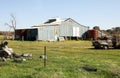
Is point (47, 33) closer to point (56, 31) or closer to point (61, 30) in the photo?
point (56, 31)

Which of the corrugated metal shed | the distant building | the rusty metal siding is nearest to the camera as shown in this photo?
the rusty metal siding

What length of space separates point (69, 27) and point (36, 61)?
195 feet

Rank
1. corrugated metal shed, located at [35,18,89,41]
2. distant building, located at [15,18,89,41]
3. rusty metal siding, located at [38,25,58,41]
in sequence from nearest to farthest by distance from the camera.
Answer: rusty metal siding, located at [38,25,58,41]
distant building, located at [15,18,89,41]
corrugated metal shed, located at [35,18,89,41]

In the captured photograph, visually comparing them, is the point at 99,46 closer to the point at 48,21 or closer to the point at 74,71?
the point at 74,71

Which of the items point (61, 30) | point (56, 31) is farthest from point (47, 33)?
point (61, 30)

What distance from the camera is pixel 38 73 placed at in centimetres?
1524

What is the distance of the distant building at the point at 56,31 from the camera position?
72.4 m

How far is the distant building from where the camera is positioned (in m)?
72.4

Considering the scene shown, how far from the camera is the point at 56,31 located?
7538 cm

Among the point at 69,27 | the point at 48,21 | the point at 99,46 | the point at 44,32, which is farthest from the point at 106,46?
the point at 48,21

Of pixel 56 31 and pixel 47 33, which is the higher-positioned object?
pixel 56 31

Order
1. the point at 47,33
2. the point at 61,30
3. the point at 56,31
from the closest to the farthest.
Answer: the point at 47,33, the point at 56,31, the point at 61,30

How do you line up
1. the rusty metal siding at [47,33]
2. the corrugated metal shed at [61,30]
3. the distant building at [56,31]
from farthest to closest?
the corrugated metal shed at [61,30] < the distant building at [56,31] < the rusty metal siding at [47,33]

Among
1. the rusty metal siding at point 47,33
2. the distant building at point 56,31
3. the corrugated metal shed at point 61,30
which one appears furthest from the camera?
the corrugated metal shed at point 61,30
